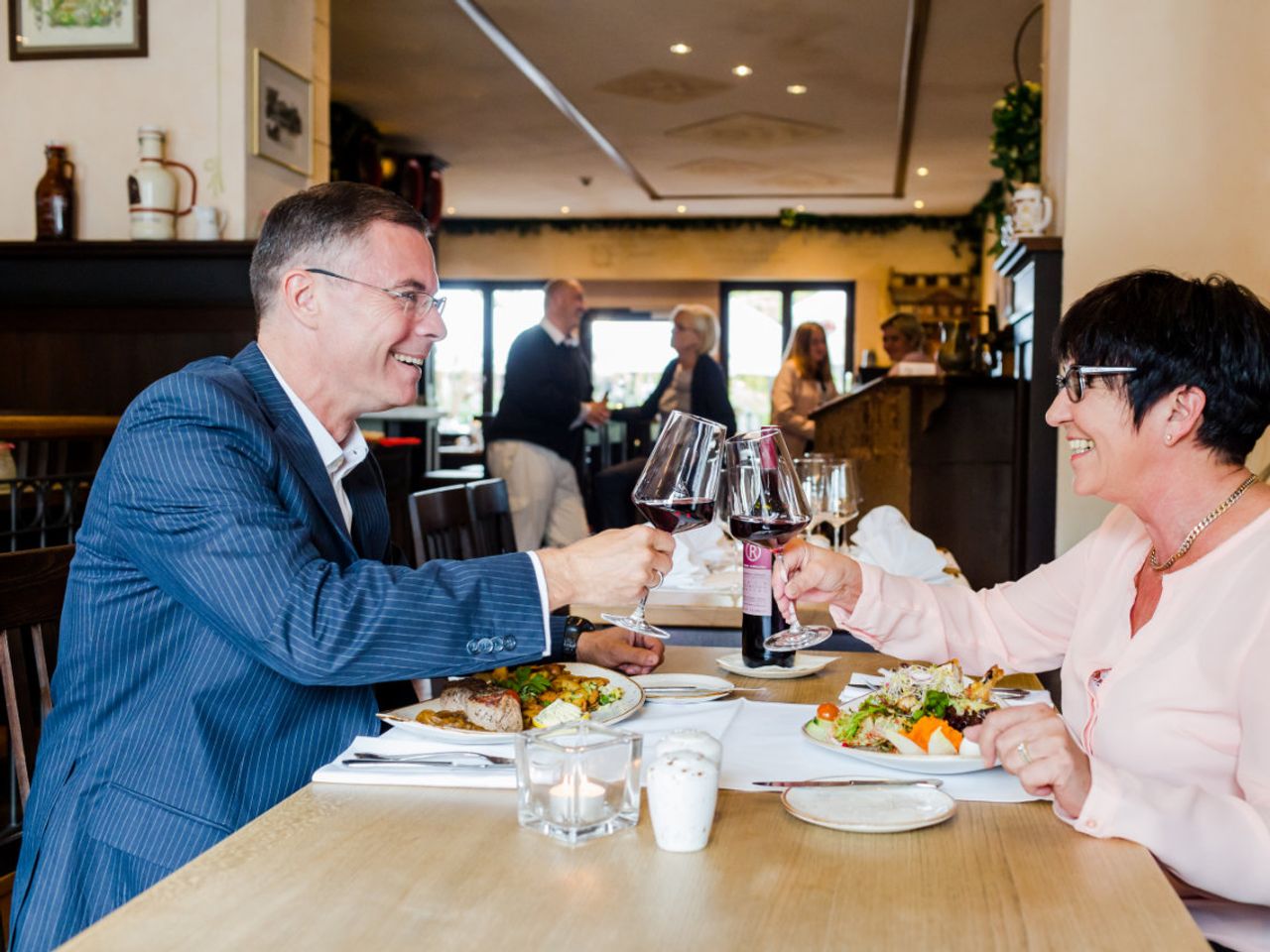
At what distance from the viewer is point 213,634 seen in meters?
1.46

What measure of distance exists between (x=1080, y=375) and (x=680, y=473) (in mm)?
532

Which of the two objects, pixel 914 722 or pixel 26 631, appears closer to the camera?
pixel 914 722

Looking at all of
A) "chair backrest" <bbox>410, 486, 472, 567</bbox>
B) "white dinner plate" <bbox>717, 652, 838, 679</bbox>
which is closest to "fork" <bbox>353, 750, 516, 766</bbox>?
"white dinner plate" <bbox>717, 652, 838, 679</bbox>

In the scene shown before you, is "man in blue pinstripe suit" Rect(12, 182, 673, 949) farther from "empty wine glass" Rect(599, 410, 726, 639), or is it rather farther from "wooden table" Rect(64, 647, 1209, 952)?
"wooden table" Rect(64, 647, 1209, 952)

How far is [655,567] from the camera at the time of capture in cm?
146

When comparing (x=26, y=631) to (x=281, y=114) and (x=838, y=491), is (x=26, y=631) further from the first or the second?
(x=281, y=114)

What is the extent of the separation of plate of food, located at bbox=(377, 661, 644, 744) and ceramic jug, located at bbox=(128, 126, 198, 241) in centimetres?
371

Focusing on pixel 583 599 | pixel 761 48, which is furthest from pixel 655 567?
pixel 761 48

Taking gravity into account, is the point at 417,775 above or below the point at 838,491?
below

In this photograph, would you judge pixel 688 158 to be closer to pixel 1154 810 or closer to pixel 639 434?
pixel 639 434

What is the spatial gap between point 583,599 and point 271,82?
4183mm

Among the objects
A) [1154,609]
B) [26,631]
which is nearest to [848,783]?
[1154,609]

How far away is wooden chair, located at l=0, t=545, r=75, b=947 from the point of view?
152cm

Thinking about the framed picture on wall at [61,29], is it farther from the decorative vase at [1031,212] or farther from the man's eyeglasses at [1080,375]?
the man's eyeglasses at [1080,375]
